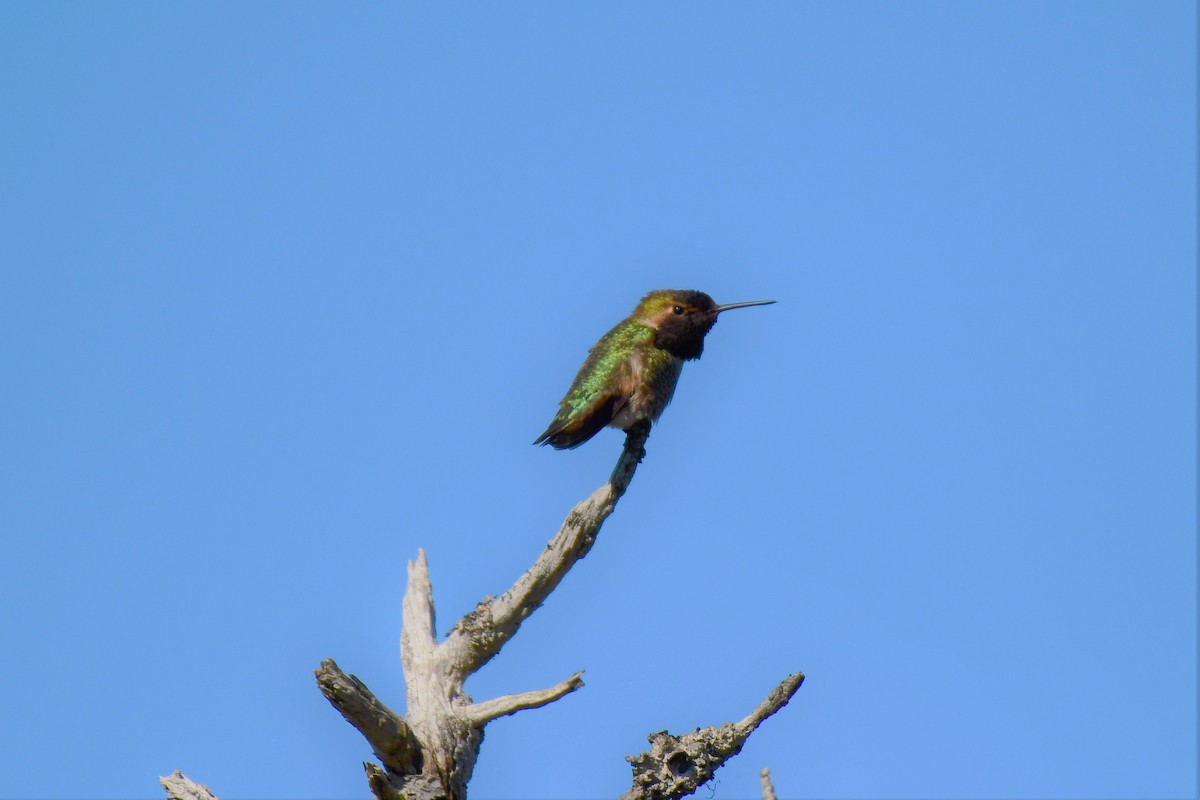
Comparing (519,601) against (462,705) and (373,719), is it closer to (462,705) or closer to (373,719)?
(462,705)

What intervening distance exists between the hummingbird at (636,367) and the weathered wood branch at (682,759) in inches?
126

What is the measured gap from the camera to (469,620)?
25.1ft

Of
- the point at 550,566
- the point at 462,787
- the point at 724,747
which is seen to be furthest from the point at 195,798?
the point at 724,747

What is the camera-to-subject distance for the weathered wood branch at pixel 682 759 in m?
6.73

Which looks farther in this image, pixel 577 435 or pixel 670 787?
pixel 577 435

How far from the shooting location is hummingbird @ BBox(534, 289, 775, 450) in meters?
9.59

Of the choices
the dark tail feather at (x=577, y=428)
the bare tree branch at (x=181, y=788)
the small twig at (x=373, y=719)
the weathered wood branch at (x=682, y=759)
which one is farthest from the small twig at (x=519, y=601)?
the dark tail feather at (x=577, y=428)

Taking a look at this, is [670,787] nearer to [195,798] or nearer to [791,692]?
[791,692]

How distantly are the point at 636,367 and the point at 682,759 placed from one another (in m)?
3.62

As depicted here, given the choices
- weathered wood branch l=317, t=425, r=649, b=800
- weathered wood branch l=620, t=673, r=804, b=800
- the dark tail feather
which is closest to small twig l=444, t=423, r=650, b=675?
weathered wood branch l=317, t=425, r=649, b=800

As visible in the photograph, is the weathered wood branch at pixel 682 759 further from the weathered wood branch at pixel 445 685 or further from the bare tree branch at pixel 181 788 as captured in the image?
the bare tree branch at pixel 181 788

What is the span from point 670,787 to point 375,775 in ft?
4.92

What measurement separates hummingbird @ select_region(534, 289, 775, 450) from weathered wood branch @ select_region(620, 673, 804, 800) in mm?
3198

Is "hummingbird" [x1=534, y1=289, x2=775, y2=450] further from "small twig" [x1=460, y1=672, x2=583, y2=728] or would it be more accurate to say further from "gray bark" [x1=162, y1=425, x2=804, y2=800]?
"small twig" [x1=460, y1=672, x2=583, y2=728]
